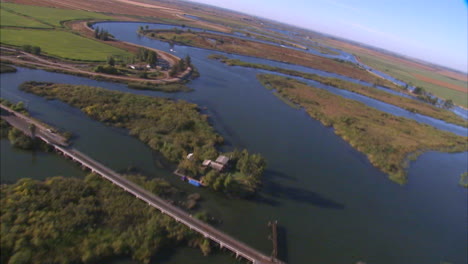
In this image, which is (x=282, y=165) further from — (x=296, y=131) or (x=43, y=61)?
(x=43, y=61)

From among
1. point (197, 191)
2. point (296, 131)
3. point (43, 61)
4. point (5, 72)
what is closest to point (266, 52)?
point (296, 131)

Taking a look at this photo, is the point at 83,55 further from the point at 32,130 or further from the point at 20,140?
the point at 20,140

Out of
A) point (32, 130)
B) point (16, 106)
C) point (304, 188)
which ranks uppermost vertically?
point (32, 130)

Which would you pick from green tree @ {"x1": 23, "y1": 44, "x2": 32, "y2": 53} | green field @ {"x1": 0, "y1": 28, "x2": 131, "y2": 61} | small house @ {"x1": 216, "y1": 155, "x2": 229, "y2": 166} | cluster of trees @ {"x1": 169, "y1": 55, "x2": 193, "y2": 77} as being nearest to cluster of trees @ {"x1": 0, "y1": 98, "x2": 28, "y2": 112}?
small house @ {"x1": 216, "y1": 155, "x2": 229, "y2": 166}

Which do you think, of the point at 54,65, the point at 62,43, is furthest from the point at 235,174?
the point at 62,43

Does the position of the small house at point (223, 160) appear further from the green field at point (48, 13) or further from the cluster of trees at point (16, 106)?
the green field at point (48, 13)

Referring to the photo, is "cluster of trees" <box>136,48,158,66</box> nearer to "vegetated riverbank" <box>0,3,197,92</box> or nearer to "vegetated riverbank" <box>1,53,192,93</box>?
"vegetated riverbank" <box>0,3,197,92</box>
